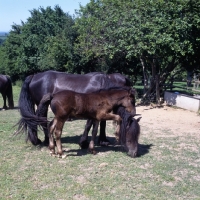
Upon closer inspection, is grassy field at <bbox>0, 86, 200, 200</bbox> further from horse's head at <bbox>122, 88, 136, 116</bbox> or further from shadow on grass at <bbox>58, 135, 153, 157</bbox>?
horse's head at <bbox>122, 88, 136, 116</bbox>

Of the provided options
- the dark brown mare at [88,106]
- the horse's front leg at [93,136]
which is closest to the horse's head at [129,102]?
the dark brown mare at [88,106]

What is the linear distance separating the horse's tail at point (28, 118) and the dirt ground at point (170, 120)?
10.4 feet

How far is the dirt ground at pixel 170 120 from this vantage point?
826 centimetres

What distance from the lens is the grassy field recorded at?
13.3ft

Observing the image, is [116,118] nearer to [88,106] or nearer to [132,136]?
[132,136]

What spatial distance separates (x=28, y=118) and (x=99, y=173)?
1.99 metres

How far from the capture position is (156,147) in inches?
250

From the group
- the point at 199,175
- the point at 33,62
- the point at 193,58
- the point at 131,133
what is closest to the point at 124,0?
the point at 193,58

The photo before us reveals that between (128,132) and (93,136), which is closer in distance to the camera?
(128,132)

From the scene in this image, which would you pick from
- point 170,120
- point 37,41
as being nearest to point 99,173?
point 170,120

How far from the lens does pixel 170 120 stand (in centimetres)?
962

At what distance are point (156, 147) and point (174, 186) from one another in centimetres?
205

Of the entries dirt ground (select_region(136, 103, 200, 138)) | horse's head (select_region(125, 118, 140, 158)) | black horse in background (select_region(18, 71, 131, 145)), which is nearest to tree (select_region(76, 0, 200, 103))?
dirt ground (select_region(136, 103, 200, 138))

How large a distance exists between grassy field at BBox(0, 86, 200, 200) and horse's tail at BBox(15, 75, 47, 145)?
31 centimetres
